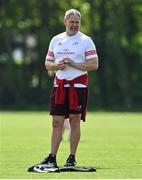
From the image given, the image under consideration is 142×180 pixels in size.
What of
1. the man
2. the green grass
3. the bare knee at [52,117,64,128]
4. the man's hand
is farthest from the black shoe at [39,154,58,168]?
the man's hand

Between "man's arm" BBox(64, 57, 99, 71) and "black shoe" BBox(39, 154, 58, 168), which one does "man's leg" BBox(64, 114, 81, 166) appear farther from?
"man's arm" BBox(64, 57, 99, 71)

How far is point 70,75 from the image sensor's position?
1198 centimetres

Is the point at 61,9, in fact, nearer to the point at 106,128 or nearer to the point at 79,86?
the point at 106,128

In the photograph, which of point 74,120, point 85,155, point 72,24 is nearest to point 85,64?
point 72,24

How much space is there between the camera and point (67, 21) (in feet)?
39.0

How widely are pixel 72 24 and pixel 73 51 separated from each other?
366 mm

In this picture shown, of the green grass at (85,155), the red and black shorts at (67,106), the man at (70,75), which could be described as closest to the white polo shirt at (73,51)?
the man at (70,75)

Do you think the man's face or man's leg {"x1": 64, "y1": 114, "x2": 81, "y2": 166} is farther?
man's leg {"x1": 64, "y1": 114, "x2": 81, "y2": 166}

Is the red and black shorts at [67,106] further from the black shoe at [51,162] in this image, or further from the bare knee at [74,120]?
the black shoe at [51,162]

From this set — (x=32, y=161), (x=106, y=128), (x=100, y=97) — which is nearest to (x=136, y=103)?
(x=100, y=97)

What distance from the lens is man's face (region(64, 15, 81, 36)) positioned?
11.8 meters

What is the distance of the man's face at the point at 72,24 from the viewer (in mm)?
11812

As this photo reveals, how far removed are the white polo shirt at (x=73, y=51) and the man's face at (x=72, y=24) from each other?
82 mm

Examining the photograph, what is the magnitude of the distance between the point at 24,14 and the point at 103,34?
5.18 metres
